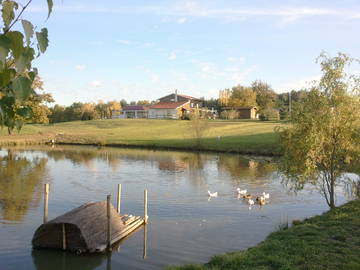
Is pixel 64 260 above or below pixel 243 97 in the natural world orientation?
below

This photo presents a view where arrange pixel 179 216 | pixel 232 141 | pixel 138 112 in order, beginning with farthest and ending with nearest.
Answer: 1. pixel 138 112
2. pixel 232 141
3. pixel 179 216

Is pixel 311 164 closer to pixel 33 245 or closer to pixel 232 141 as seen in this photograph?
pixel 33 245

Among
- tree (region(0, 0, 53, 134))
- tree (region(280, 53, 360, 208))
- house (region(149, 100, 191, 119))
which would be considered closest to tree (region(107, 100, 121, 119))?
house (region(149, 100, 191, 119))

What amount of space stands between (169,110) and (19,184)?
299 ft

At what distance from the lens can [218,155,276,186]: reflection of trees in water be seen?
36469 millimetres

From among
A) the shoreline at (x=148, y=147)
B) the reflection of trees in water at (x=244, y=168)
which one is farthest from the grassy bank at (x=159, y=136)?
the reflection of trees in water at (x=244, y=168)

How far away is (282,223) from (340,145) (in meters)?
4.88

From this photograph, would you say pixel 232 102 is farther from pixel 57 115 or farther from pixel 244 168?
pixel 244 168

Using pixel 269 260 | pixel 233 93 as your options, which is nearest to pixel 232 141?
pixel 269 260

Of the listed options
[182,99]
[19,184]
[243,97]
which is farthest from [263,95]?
[19,184]

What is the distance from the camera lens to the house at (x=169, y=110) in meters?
120

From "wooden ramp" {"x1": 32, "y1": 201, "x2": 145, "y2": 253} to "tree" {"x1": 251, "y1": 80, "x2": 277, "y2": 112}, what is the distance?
343 feet

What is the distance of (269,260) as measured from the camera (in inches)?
468

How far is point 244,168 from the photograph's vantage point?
139 ft
